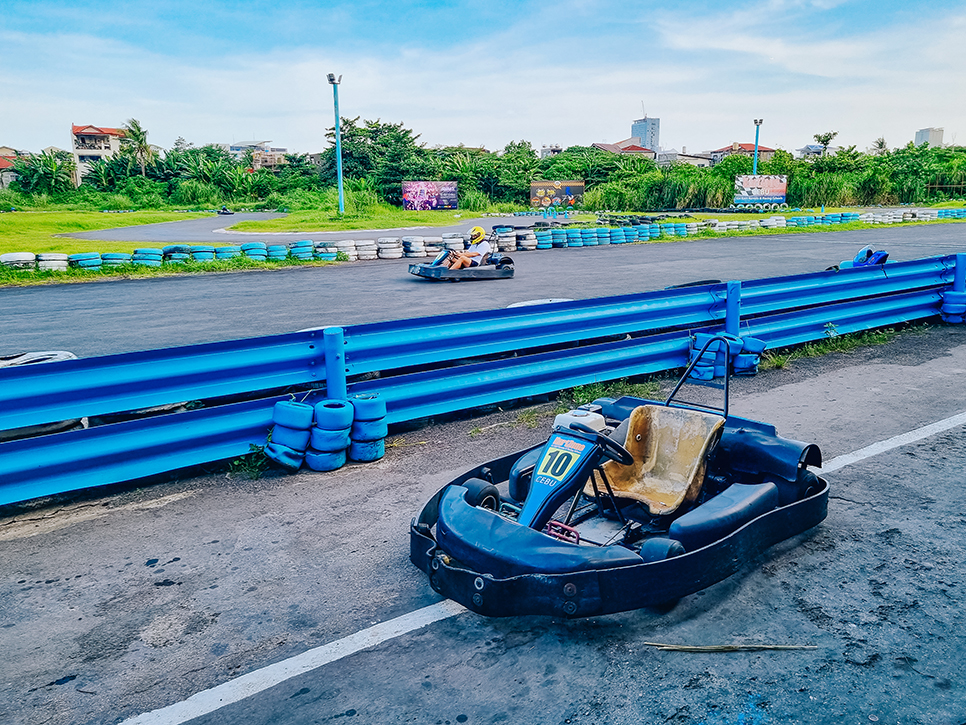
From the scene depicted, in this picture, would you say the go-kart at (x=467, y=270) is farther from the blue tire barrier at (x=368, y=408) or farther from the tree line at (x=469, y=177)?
the tree line at (x=469, y=177)

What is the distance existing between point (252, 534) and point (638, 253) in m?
16.7

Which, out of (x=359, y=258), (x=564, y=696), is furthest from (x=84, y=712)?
(x=359, y=258)

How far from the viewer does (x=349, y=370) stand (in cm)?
550

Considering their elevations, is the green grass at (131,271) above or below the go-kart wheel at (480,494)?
above

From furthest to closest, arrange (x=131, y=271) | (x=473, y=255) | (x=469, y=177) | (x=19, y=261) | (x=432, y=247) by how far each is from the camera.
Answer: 1. (x=469, y=177)
2. (x=432, y=247)
3. (x=131, y=271)
4. (x=19, y=261)
5. (x=473, y=255)

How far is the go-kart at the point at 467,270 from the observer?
14.0 m

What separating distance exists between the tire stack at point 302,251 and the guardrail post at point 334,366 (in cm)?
1301

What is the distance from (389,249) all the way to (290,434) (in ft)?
47.7

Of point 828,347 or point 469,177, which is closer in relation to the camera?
point 828,347

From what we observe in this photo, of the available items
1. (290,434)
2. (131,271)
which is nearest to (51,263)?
(131,271)

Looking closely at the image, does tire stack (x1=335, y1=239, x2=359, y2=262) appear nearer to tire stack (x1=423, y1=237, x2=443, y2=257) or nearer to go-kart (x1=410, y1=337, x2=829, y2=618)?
tire stack (x1=423, y1=237, x2=443, y2=257)

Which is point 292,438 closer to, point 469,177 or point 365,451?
point 365,451

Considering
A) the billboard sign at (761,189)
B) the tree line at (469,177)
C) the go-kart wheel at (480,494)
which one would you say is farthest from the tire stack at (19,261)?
the billboard sign at (761,189)

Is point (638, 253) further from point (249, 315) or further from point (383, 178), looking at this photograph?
point (383, 178)
